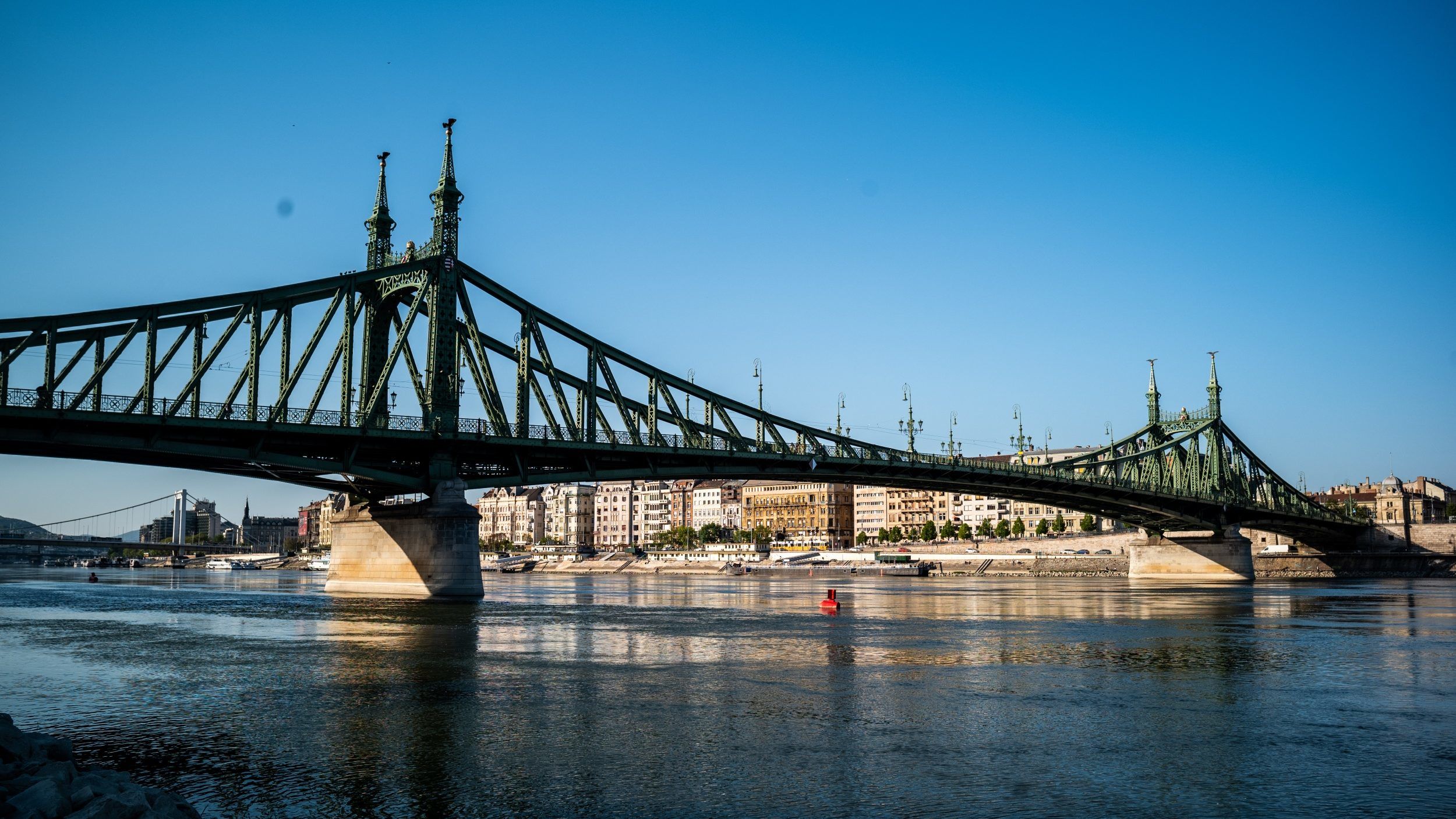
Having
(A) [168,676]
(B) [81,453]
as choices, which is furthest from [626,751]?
(B) [81,453]

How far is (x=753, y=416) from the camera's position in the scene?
92875 millimetres

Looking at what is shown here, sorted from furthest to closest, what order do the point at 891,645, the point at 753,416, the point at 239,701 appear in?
1. the point at 753,416
2. the point at 891,645
3. the point at 239,701

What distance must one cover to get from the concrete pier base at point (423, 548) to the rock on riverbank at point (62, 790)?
52711mm

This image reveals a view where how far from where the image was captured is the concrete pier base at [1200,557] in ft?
421

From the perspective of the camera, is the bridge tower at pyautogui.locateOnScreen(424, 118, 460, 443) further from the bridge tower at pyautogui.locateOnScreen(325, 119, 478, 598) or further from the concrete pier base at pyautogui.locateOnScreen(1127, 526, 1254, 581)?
the concrete pier base at pyautogui.locateOnScreen(1127, 526, 1254, 581)

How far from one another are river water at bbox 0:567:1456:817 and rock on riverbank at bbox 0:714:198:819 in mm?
1795

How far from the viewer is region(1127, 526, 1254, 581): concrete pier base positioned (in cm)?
12838

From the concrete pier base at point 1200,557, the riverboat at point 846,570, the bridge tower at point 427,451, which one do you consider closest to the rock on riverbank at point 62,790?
the bridge tower at point 427,451

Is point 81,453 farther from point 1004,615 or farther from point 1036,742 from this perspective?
point 1036,742

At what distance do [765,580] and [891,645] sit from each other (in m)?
106

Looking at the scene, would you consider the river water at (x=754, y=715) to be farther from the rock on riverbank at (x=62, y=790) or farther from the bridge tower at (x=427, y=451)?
the bridge tower at (x=427, y=451)

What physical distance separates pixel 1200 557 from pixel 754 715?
120 metres

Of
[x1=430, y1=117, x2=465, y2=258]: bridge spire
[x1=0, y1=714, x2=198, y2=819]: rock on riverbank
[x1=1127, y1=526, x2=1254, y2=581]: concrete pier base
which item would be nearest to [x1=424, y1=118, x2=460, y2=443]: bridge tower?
[x1=430, y1=117, x2=465, y2=258]: bridge spire

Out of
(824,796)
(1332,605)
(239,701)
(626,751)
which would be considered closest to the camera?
(824,796)
